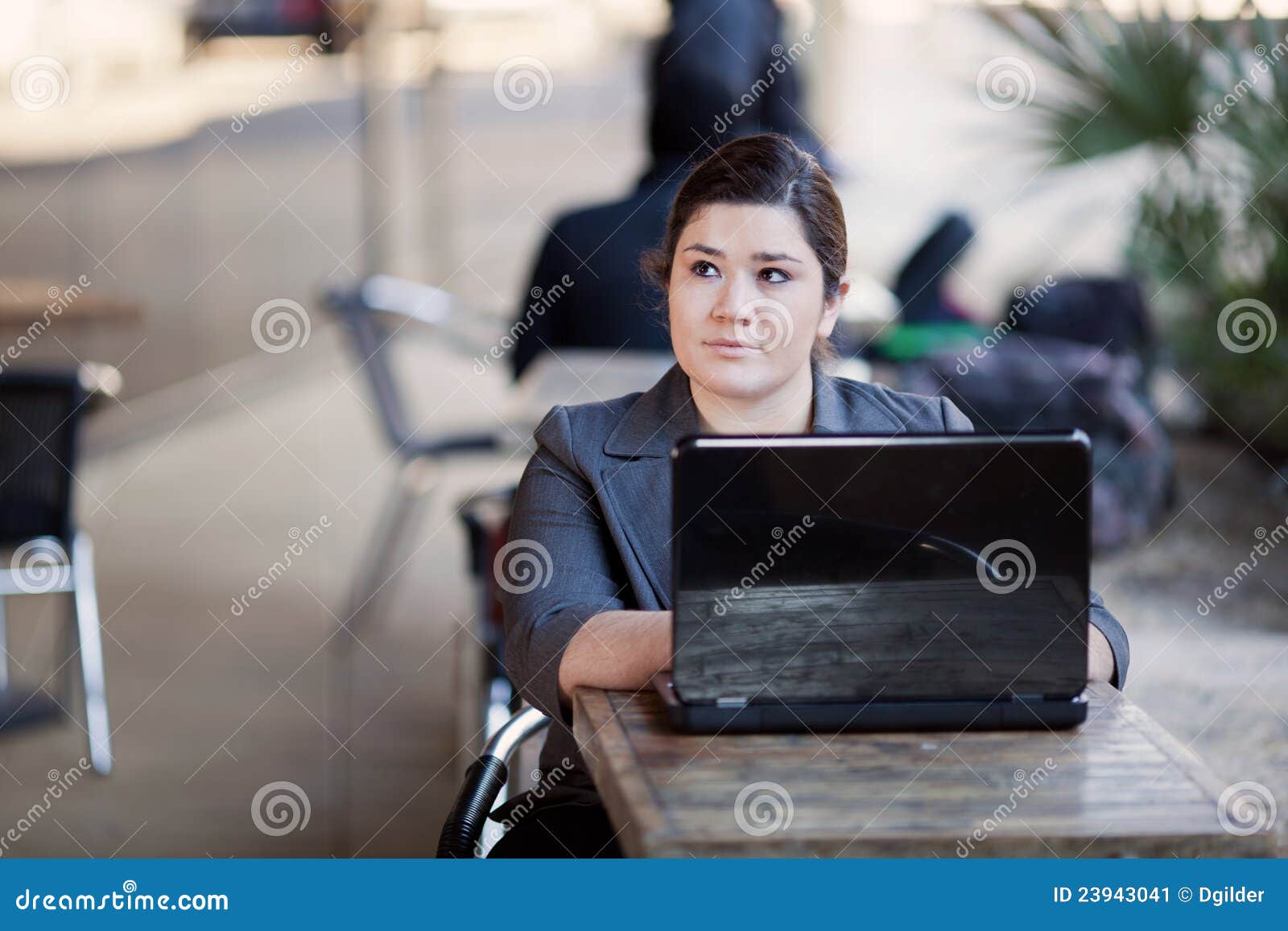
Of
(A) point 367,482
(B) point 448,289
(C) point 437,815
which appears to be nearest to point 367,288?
(C) point 437,815

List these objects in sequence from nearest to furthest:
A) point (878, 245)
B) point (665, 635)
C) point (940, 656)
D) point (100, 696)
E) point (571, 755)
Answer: point (940, 656) < point (665, 635) < point (571, 755) < point (100, 696) < point (878, 245)

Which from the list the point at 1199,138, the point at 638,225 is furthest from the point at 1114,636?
the point at 1199,138

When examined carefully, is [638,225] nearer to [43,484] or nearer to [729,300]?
[43,484]

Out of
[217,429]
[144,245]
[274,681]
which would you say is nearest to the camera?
[274,681]

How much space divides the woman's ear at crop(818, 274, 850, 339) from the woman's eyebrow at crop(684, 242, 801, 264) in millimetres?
101

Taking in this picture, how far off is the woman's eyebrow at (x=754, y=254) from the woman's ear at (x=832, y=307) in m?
0.10

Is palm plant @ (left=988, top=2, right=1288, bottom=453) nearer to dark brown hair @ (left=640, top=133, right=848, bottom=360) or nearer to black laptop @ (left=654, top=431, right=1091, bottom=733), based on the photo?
dark brown hair @ (left=640, top=133, right=848, bottom=360)

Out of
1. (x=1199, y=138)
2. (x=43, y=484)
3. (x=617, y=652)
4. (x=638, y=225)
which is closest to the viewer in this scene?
(x=617, y=652)

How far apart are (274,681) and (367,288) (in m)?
1.02

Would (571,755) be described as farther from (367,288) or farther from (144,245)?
(144,245)

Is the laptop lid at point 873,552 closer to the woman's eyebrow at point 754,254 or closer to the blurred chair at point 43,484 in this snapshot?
the woman's eyebrow at point 754,254

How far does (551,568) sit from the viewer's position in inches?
63.1

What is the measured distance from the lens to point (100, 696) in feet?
10.8

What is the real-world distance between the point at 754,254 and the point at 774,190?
79mm
